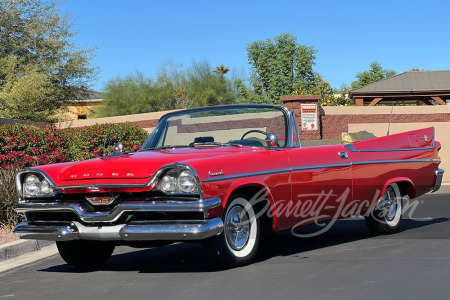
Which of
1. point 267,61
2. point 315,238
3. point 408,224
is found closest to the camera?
point 315,238

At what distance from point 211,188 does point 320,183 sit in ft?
5.93

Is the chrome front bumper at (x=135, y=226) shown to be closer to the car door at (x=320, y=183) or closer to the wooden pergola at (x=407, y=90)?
the car door at (x=320, y=183)

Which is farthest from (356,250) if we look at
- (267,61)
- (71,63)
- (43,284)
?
(267,61)

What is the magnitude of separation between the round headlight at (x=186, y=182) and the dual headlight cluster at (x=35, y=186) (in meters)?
1.34

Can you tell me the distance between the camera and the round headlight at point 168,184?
6.14 m

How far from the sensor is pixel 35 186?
6.83 metres

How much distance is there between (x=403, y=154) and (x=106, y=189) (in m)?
4.29

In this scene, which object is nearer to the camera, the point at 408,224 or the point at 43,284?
the point at 43,284

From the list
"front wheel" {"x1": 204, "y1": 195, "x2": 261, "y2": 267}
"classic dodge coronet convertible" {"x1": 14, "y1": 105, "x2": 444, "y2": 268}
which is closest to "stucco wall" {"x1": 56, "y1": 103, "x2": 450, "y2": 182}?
"classic dodge coronet convertible" {"x1": 14, "y1": 105, "x2": 444, "y2": 268}

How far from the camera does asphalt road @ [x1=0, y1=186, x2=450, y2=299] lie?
18.2 ft

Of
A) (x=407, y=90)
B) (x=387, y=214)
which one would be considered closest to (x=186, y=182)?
(x=387, y=214)

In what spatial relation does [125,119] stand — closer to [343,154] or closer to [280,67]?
[343,154]

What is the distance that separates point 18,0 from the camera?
87.9 ft

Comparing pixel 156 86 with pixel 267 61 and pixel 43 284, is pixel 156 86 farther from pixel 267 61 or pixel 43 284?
pixel 43 284
